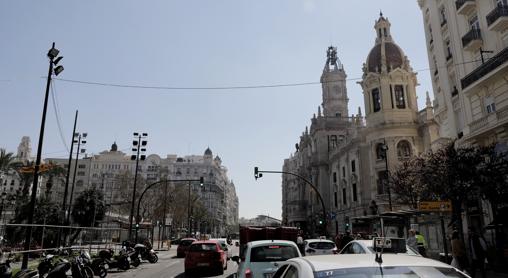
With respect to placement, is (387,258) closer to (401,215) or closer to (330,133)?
(401,215)

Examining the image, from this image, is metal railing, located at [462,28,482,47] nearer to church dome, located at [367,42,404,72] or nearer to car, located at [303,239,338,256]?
car, located at [303,239,338,256]

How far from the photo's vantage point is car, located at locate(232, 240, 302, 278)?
9.02m

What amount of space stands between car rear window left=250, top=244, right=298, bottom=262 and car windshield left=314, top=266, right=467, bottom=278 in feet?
21.0

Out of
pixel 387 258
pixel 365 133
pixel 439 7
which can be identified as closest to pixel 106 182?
pixel 365 133

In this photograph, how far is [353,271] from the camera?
3.18 metres

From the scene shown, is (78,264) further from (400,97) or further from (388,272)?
(400,97)

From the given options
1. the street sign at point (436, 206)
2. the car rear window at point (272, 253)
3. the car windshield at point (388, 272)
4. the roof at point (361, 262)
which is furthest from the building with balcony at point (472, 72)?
the car windshield at point (388, 272)

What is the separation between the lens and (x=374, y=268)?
3.24m

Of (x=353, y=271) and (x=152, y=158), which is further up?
(x=152, y=158)

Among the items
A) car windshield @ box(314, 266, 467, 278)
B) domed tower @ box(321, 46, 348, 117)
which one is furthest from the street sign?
domed tower @ box(321, 46, 348, 117)

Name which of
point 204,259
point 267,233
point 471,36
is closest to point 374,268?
point 204,259

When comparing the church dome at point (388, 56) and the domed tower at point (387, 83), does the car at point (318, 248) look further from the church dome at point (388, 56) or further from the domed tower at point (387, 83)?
the church dome at point (388, 56)

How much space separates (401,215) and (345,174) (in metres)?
35.2

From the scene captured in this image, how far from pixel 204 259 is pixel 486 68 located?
17290 mm
